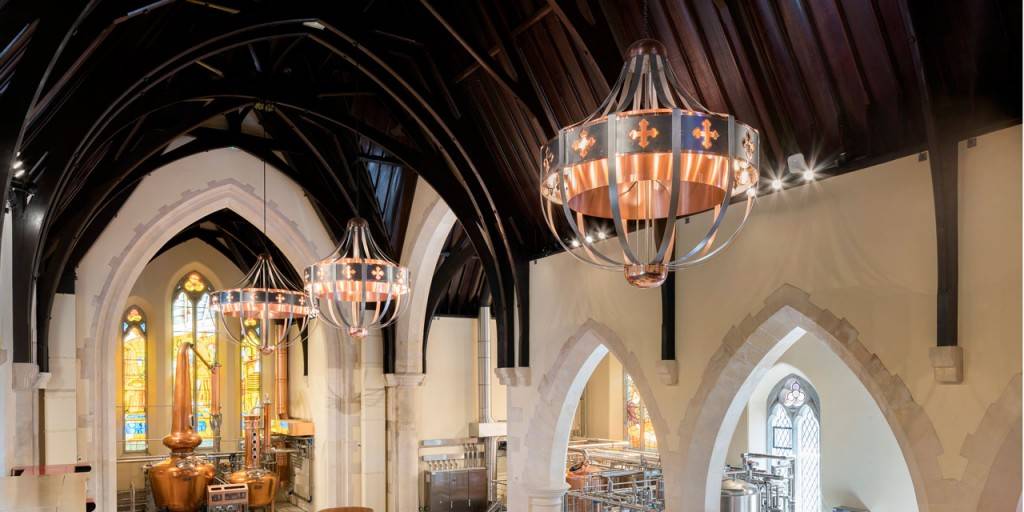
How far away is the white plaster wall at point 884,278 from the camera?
4898mm

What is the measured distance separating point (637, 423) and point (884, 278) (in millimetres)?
13477

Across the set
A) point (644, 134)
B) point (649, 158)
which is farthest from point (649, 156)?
point (644, 134)

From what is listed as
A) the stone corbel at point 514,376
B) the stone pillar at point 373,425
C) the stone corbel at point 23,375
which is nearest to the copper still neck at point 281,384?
the stone pillar at point 373,425

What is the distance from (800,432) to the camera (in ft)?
46.1

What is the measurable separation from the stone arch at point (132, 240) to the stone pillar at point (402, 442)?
3416 mm

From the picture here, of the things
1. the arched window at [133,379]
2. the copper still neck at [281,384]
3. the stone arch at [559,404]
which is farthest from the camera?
the arched window at [133,379]

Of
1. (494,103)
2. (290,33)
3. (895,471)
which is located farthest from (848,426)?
(290,33)

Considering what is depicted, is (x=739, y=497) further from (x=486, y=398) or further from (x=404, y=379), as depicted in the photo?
(x=486, y=398)

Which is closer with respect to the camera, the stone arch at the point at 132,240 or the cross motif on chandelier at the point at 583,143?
the cross motif on chandelier at the point at 583,143

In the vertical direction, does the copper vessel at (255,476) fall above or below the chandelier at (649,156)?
below

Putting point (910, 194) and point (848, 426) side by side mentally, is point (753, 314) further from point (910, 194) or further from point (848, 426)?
point (848, 426)

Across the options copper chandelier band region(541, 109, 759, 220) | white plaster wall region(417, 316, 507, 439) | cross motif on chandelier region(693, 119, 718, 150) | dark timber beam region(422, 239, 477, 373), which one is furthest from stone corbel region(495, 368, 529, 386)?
cross motif on chandelier region(693, 119, 718, 150)

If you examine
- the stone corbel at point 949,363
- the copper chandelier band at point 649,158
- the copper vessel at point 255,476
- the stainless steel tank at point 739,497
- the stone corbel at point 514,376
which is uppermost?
the copper chandelier band at point 649,158

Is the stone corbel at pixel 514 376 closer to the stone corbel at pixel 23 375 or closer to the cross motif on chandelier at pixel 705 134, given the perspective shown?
the stone corbel at pixel 23 375
